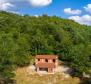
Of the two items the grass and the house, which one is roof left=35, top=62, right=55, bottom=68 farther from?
the grass

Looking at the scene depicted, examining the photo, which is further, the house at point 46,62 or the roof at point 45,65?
the roof at point 45,65

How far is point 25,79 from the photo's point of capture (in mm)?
50906

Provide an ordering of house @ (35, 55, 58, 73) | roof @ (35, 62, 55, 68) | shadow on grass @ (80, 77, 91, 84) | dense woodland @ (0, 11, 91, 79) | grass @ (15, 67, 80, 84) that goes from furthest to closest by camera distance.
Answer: roof @ (35, 62, 55, 68), house @ (35, 55, 58, 73), dense woodland @ (0, 11, 91, 79), shadow on grass @ (80, 77, 91, 84), grass @ (15, 67, 80, 84)

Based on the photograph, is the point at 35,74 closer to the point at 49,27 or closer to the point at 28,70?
the point at 28,70

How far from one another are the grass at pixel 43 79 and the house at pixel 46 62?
81.6 inches

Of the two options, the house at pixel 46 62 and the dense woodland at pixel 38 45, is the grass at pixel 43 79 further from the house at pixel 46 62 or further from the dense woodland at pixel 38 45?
the house at pixel 46 62

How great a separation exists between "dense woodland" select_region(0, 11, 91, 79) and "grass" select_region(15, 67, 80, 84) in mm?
1663

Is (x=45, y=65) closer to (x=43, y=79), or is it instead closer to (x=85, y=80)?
(x=43, y=79)

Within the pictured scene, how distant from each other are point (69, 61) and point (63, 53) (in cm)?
218

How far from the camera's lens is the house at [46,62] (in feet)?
180

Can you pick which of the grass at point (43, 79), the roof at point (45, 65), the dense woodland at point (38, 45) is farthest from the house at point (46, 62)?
the grass at point (43, 79)

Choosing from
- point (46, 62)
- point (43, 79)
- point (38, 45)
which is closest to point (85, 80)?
point (43, 79)

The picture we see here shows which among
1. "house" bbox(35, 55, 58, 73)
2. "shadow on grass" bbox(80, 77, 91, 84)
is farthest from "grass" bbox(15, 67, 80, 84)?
"house" bbox(35, 55, 58, 73)

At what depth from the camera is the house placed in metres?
54.8
